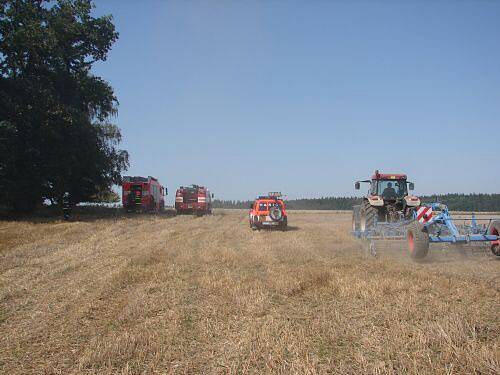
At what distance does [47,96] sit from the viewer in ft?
74.2

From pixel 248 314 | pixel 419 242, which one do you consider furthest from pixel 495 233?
pixel 248 314

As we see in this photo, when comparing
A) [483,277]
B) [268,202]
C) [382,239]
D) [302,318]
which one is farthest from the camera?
[268,202]

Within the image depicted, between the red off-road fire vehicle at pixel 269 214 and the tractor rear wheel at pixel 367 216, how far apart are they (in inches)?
233

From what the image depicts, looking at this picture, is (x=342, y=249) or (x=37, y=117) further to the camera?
(x=37, y=117)

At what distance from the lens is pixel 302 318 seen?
5684mm

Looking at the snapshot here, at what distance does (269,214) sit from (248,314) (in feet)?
48.8

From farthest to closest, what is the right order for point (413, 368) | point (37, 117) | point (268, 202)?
point (37, 117) → point (268, 202) → point (413, 368)

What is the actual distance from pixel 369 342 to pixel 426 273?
14.5ft

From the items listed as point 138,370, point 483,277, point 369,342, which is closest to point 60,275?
point 138,370

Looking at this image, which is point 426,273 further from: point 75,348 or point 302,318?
point 75,348

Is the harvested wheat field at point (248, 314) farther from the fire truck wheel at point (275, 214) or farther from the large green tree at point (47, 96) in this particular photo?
the large green tree at point (47, 96)

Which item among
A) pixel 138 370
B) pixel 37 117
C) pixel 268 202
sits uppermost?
pixel 37 117

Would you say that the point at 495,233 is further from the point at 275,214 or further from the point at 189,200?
the point at 189,200

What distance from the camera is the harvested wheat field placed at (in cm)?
423
